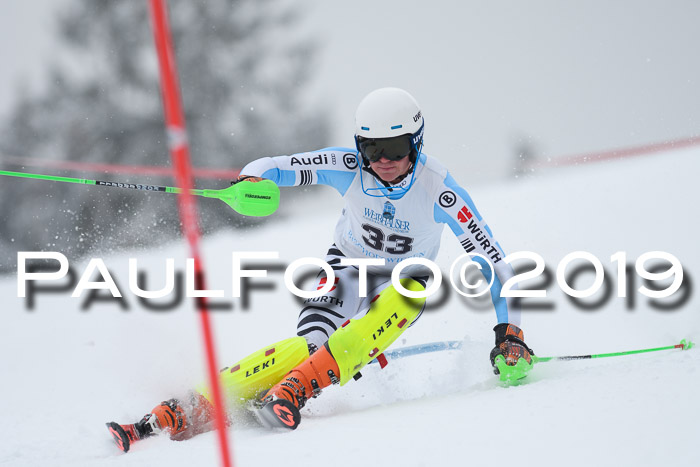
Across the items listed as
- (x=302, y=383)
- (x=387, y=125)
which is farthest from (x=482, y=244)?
(x=302, y=383)

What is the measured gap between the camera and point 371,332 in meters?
3.04

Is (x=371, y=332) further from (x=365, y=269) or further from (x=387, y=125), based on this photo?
(x=387, y=125)

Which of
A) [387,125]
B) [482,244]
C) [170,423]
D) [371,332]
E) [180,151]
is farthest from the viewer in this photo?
[482,244]

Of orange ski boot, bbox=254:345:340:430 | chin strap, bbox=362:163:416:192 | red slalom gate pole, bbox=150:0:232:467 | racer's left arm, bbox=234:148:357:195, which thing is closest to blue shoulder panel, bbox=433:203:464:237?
chin strap, bbox=362:163:416:192

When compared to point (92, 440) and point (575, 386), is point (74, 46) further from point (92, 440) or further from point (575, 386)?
point (575, 386)

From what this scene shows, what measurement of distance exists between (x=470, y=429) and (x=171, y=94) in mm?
1445

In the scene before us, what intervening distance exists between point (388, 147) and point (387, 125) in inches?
4.2

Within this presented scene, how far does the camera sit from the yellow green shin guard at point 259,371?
3.10 metres

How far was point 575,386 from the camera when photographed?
8.79 feet

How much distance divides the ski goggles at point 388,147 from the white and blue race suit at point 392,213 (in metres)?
0.16

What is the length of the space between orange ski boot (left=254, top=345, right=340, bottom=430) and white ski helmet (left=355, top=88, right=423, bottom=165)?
3.29 feet

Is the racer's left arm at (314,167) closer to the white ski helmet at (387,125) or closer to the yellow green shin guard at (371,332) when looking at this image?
the white ski helmet at (387,125)

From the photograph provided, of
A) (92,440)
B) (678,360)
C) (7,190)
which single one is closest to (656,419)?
(678,360)

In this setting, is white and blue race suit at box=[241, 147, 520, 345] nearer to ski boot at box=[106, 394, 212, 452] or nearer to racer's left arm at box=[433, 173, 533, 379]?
racer's left arm at box=[433, 173, 533, 379]
